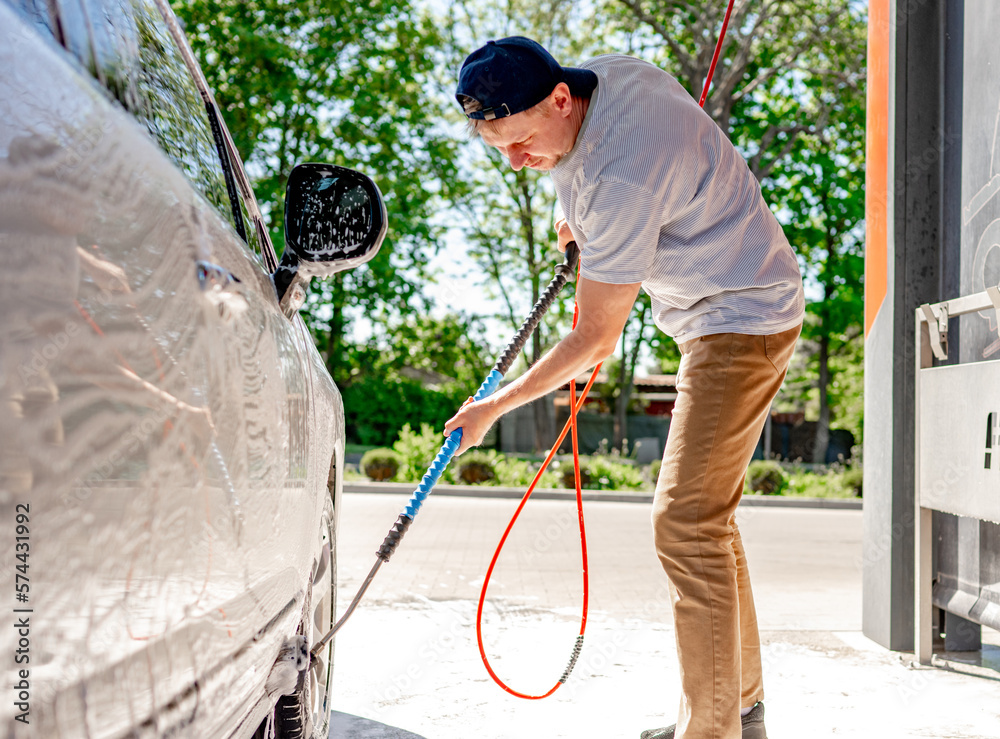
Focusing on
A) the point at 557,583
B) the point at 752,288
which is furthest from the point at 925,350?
the point at 557,583

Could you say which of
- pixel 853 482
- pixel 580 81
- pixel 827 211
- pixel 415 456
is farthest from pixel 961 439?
pixel 827 211

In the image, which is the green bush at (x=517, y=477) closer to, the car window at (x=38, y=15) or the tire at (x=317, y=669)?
the tire at (x=317, y=669)

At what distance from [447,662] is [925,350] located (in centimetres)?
234

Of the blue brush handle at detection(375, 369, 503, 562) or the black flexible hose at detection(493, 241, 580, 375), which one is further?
the black flexible hose at detection(493, 241, 580, 375)

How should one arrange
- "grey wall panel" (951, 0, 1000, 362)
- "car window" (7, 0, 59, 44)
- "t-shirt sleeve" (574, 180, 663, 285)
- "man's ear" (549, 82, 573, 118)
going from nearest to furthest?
"car window" (7, 0, 59, 44) < "t-shirt sleeve" (574, 180, 663, 285) < "man's ear" (549, 82, 573, 118) < "grey wall panel" (951, 0, 1000, 362)

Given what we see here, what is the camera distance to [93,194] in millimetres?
988

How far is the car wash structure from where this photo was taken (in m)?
3.52

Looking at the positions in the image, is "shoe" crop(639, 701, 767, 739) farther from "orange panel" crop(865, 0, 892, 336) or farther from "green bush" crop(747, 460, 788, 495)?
"green bush" crop(747, 460, 788, 495)

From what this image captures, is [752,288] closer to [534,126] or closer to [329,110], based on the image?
[534,126]

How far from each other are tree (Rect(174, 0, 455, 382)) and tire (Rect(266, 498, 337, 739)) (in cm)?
1554

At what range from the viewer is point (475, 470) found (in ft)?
44.8

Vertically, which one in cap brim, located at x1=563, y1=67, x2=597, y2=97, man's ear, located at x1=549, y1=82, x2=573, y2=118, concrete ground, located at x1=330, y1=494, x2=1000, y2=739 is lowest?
concrete ground, located at x1=330, y1=494, x2=1000, y2=739

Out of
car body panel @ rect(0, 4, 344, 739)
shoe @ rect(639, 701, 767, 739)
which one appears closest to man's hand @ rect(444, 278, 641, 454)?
car body panel @ rect(0, 4, 344, 739)

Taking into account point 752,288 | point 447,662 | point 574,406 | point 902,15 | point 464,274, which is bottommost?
point 447,662
